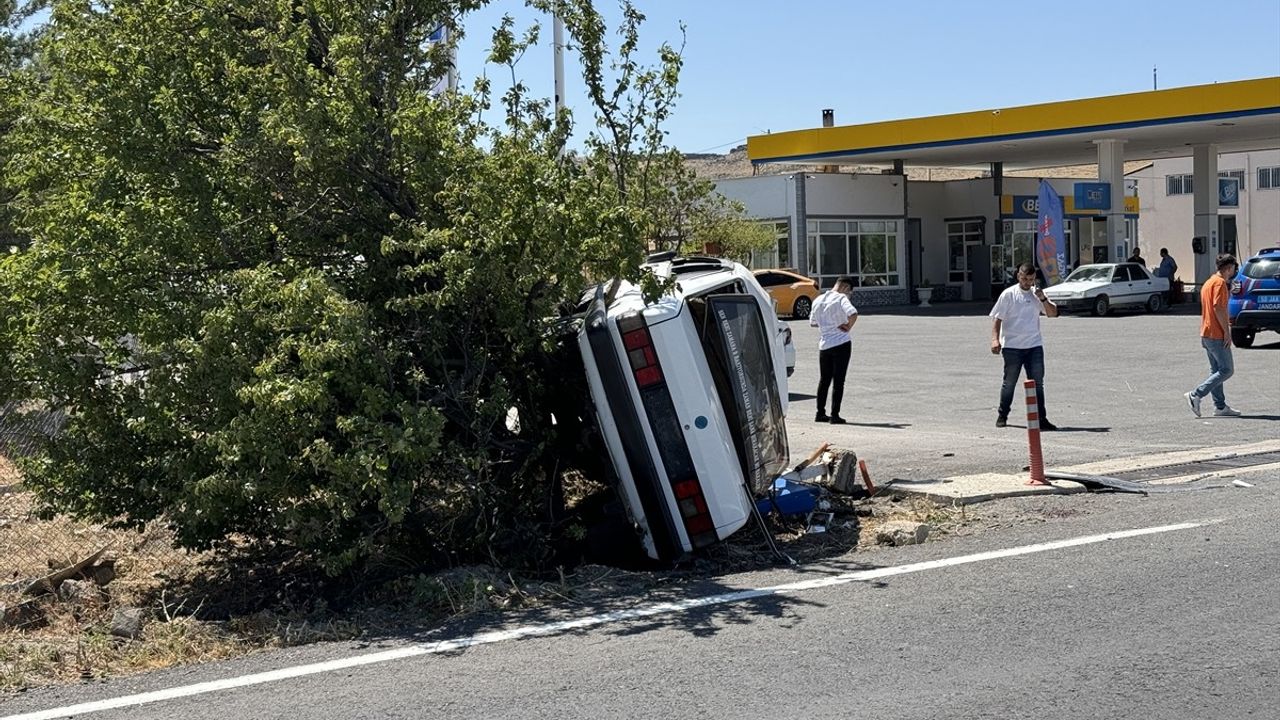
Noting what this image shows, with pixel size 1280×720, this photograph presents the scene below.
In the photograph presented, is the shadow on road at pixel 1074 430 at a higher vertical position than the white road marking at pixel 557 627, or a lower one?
lower

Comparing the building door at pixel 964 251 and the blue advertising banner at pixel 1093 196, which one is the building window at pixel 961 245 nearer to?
the building door at pixel 964 251

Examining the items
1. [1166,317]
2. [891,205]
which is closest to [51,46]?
[1166,317]

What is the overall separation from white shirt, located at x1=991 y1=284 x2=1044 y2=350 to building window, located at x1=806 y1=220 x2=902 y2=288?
33367 millimetres

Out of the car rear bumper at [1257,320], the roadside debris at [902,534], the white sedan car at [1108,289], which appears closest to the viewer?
the roadside debris at [902,534]

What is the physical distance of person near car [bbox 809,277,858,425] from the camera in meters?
15.3

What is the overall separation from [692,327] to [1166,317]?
31.0 m

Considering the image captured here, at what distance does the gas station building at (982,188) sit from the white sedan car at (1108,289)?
4457 mm

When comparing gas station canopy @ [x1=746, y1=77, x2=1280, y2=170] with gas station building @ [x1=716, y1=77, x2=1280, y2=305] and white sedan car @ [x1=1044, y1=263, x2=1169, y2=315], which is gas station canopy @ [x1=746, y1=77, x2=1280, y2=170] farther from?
white sedan car @ [x1=1044, y1=263, x2=1169, y2=315]

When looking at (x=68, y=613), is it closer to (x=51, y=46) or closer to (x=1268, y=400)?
(x=51, y=46)

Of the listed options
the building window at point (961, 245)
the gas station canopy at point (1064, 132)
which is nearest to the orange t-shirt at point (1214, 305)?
the gas station canopy at point (1064, 132)

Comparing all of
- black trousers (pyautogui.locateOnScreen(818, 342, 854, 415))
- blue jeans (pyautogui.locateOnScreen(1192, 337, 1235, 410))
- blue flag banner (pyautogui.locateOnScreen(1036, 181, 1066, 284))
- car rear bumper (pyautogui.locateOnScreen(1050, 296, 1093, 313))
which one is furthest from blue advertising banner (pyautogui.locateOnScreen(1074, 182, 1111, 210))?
black trousers (pyautogui.locateOnScreen(818, 342, 854, 415))

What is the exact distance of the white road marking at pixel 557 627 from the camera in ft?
18.8

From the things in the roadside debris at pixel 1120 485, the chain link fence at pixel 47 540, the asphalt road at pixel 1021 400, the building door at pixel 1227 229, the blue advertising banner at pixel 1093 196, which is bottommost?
the asphalt road at pixel 1021 400

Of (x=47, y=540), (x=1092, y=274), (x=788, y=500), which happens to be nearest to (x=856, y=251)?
(x=1092, y=274)
